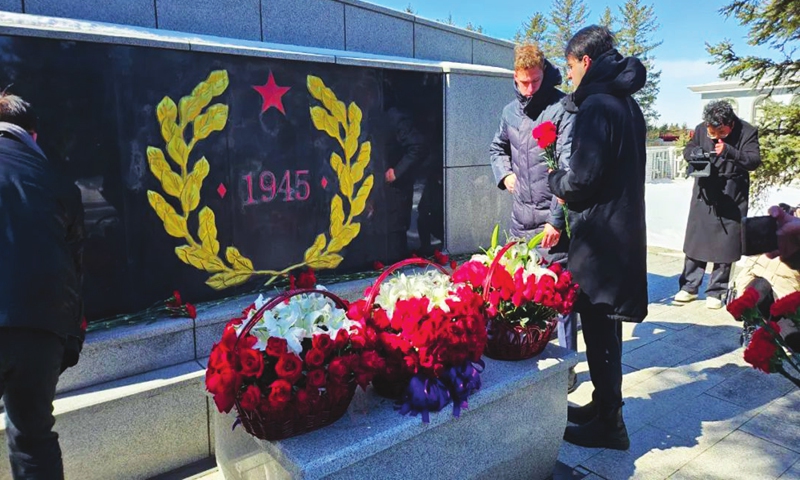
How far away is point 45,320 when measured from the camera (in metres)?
2.18

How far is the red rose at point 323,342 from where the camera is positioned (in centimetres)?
195

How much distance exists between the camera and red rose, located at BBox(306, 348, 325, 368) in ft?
6.28

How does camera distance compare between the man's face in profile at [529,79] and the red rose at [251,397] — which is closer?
the red rose at [251,397]

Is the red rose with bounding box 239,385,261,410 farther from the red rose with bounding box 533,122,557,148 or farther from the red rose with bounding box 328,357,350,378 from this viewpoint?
the red rose with bounding box 533,122,557,148

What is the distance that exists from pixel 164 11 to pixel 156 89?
2.34ft

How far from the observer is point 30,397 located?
2240mm

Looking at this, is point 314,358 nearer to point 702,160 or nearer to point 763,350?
point 763,350

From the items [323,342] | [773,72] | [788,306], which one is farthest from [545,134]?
[773,72]

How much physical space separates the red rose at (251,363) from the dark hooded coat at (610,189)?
177cm

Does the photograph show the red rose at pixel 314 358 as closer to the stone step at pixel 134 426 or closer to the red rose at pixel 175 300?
the stone step at pixel 134 426

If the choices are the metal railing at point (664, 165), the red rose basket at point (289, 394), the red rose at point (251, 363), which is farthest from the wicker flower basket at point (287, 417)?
the metal railing at point (664, 165)

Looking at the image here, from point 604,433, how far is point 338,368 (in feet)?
5.98

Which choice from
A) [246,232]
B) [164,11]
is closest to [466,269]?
[246,232]

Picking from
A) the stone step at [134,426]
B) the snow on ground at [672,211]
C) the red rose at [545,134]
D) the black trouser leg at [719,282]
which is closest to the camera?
the stone step at [134,426]
